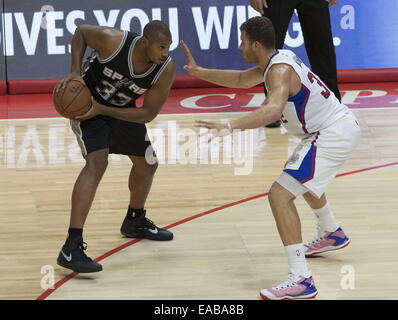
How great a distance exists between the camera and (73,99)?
4.57 m

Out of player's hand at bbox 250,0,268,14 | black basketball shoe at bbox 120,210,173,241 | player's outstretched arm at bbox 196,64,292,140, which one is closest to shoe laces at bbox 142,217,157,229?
black basketball shoe at bbox 120,210,173,241

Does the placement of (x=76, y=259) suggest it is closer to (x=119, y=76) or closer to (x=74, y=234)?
(x=74, y=234)

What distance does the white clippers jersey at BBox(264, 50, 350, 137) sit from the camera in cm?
436

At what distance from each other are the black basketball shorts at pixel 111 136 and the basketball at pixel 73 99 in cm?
17

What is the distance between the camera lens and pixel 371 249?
194 inches

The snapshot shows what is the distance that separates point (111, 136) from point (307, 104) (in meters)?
1.32

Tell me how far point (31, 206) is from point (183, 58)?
14.8ft

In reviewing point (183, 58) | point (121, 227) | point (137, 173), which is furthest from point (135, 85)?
point (183, 58)

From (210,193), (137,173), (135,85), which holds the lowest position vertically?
(210,193)

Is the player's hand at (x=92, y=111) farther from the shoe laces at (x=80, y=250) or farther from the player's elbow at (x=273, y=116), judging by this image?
the player's elbow at (x=273, y=116)

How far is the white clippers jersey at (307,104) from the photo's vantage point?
4.36 m

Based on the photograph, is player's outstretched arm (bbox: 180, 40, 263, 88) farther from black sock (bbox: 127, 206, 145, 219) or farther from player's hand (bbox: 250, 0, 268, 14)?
player's hand (bbox: 250, 0, 268, 14)
